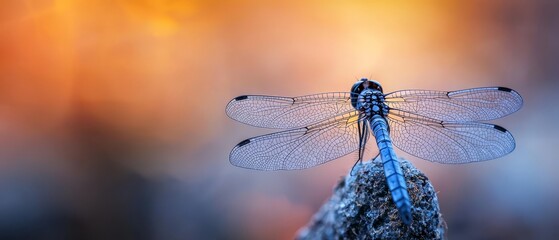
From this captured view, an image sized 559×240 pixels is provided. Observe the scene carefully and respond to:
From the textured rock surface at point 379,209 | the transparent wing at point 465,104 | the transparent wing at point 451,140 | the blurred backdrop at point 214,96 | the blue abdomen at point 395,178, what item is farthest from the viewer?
the blurred backdrop at point 214,96

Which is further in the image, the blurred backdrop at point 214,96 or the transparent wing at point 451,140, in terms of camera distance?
the blurred backdrop at point 214,96

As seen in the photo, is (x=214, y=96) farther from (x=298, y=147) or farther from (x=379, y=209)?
(x=379, y=209)

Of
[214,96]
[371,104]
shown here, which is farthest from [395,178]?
[214,96]

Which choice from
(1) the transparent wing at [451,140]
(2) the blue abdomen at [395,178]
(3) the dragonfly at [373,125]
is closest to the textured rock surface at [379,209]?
(2) the blue abdomen at [395,178]

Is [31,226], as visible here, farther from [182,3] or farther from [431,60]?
[431,60]

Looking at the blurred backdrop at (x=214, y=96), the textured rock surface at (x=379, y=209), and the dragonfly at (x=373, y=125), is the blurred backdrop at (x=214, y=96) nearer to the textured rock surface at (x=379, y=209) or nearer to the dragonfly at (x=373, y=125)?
the dragonfly at (x=373, y=125)

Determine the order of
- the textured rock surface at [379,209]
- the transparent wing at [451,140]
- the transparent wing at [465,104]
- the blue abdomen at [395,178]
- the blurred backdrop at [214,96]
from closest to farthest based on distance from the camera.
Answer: the blue abdomen at [395,178] → the textured rock surface at [379,209] → the transparent wing at [451,140] → the transparent wing at [465,104] → the blurred backdrop at [214,96]

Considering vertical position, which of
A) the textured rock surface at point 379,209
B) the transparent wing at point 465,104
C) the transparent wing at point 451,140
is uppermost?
the transparent wing at point 465,104
